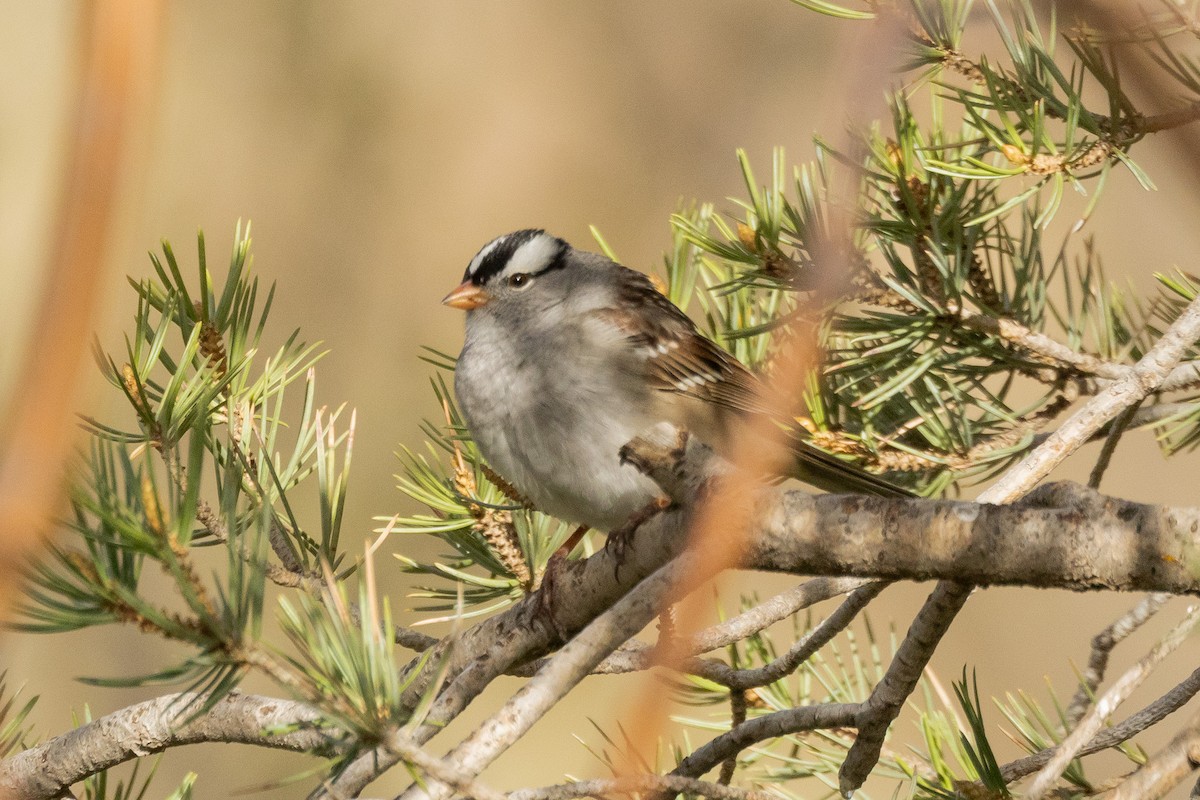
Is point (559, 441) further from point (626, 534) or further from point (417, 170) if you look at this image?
point (417, 170)

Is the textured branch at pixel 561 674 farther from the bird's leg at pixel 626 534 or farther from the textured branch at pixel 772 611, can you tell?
the textured branch at pixel 772 611

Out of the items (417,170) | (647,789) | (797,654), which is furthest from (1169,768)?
(417,170)

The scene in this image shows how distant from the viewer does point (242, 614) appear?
2.20ft

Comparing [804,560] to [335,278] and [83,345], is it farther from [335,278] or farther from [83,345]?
[335,278]

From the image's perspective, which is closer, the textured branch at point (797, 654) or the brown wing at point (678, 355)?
the textured branch at point (797, 654)

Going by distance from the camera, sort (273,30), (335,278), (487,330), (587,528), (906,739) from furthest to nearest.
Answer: (273,30) → (335,278) → (906,739) → (487,330) → (587,528)

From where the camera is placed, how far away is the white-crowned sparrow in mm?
1584

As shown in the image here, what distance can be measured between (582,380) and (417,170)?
1.87 m

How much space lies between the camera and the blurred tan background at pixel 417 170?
8.52 feet

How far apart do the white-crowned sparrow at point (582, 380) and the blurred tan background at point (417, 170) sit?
63 centimetres

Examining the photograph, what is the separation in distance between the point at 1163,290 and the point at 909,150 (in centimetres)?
41

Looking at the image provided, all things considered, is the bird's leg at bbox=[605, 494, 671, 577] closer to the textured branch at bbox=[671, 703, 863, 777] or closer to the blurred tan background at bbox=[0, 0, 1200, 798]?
the textured branch at bbox=[671, 703, 863, 777]

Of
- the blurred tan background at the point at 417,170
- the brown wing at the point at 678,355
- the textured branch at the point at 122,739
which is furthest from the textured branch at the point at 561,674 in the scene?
the blurred tan background at the point at 417,170

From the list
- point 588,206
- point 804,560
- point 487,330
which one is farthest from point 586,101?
point 804,560
